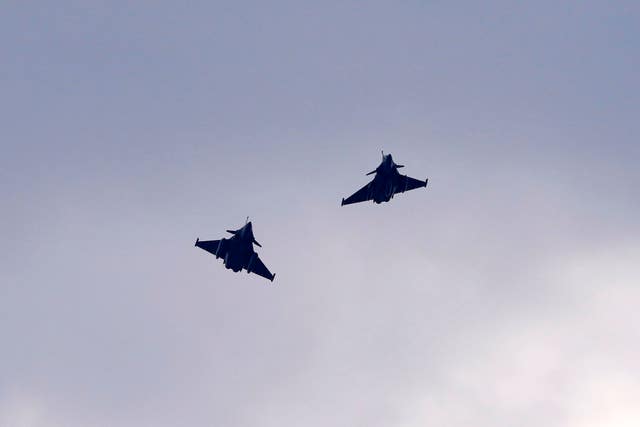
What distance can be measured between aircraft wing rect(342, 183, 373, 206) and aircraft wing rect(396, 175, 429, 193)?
4284 millimetres

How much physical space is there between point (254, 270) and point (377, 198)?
68.7 feet

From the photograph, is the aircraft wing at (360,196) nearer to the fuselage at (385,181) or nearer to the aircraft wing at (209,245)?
the fuselage at (385,181)

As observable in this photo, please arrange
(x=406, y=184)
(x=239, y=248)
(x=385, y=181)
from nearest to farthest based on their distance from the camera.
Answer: (x=239, y=248)
(x=385, y=181)
(x=406, y=184)

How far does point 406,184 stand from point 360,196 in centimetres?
702

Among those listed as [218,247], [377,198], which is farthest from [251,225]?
[377,198]

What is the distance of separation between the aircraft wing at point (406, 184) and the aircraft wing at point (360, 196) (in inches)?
169

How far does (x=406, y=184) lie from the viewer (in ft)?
402

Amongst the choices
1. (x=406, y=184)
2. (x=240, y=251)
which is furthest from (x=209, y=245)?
(x=406, y=184)

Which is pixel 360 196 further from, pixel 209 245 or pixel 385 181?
pixel 209 245

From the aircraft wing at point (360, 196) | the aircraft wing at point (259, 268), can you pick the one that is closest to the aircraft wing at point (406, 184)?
the aircraft wing at point (360, 196)

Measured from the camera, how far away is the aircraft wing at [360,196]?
401 feet

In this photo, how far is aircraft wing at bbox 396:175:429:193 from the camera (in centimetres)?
12144

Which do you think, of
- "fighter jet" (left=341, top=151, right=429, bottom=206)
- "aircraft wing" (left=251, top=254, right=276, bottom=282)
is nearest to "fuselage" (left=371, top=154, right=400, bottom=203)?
"fighter jet" (left=341, top=151, right=429, bottom=206)

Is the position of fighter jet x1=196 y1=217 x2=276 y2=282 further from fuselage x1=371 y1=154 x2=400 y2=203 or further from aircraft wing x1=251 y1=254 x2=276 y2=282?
fuselage x1=371 y1=154 x2=400 y2=203
